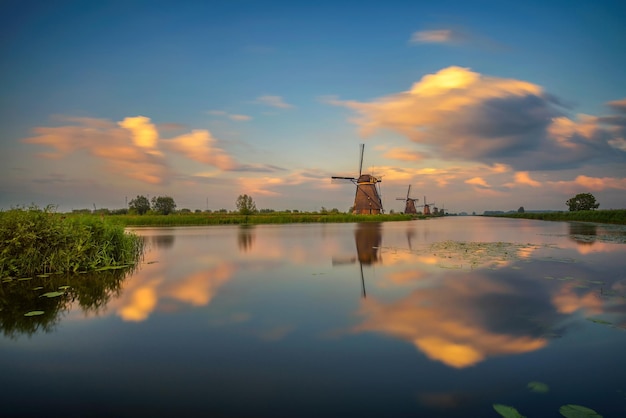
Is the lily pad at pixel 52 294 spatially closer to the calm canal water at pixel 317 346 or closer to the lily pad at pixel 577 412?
the calm canal water at pixel 317 346

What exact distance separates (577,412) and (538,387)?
0.51 metres

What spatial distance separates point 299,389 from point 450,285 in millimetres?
6428

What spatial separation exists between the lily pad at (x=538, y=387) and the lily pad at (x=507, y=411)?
58 centimetres

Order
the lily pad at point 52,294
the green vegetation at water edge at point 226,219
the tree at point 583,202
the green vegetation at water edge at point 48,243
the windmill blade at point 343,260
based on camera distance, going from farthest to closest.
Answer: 1. the tree at point 583,202
2. the green vegetation at water edge at point 226,219
3. the windmill blade at point 343,260
4. the green vegetation at water edge at point 48,243
5. the lily pad at point 52,294

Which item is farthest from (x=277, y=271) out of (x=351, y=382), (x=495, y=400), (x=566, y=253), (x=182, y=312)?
(x=566, y=253)

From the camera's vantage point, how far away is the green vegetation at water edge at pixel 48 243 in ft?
34.0

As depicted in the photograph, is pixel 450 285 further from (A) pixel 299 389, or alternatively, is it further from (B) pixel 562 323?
(A) pixel 299 389

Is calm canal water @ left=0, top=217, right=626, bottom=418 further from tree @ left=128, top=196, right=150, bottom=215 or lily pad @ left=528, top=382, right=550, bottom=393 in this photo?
tree @ left=128, top=196, right=150, bottom=215

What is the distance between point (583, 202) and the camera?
8131 centimetres

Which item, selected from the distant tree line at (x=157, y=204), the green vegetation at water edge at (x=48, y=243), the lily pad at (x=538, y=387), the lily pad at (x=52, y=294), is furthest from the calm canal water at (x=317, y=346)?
the distant tree line at (x=157, y=204)

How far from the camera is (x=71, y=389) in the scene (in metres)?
3.92

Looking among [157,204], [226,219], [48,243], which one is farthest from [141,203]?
[48,243]

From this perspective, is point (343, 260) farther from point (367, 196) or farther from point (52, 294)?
point (367, 196)

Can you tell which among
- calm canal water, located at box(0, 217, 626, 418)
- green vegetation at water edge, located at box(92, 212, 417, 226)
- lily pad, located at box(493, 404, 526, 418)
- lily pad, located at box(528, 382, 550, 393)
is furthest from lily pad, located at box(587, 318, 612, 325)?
green vegetation at water edge, located at box(92, 212, 417, 226)
